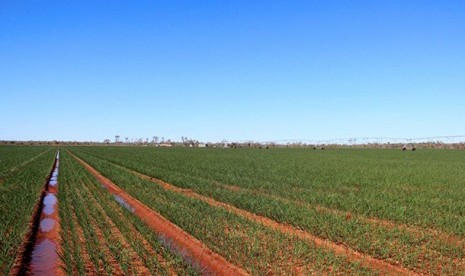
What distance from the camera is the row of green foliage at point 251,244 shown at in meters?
6.76

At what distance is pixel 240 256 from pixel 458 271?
149 inches

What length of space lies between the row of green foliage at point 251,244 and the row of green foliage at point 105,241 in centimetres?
103

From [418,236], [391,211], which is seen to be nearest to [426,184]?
[391,211]

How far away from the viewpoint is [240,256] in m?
7.32

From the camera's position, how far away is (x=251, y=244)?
8.03 m

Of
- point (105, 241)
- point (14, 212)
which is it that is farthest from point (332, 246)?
point (14, 212)

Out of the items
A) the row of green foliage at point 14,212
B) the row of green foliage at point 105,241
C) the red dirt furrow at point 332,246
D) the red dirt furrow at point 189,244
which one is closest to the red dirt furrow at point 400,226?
the red dirt furrow at point 332,246

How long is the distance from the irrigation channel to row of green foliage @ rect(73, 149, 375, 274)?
116 inches

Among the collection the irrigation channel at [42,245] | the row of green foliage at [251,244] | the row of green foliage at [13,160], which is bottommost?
the irrigation channel at [42,245]

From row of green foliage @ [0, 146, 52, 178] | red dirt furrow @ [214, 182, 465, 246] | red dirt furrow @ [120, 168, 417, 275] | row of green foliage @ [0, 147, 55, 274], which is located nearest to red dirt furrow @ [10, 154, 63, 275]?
row of green foliage @ [0, 147, 55, 274]

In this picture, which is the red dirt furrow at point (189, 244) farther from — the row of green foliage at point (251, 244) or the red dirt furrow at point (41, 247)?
the red dirt furrow at point (41, 247)

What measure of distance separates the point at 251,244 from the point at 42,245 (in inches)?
183

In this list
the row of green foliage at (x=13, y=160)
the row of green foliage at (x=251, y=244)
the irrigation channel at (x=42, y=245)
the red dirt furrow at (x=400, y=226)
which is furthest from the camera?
the row of green foliage at (x=13, y=160)

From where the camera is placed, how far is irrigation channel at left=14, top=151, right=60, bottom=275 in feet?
23.2
